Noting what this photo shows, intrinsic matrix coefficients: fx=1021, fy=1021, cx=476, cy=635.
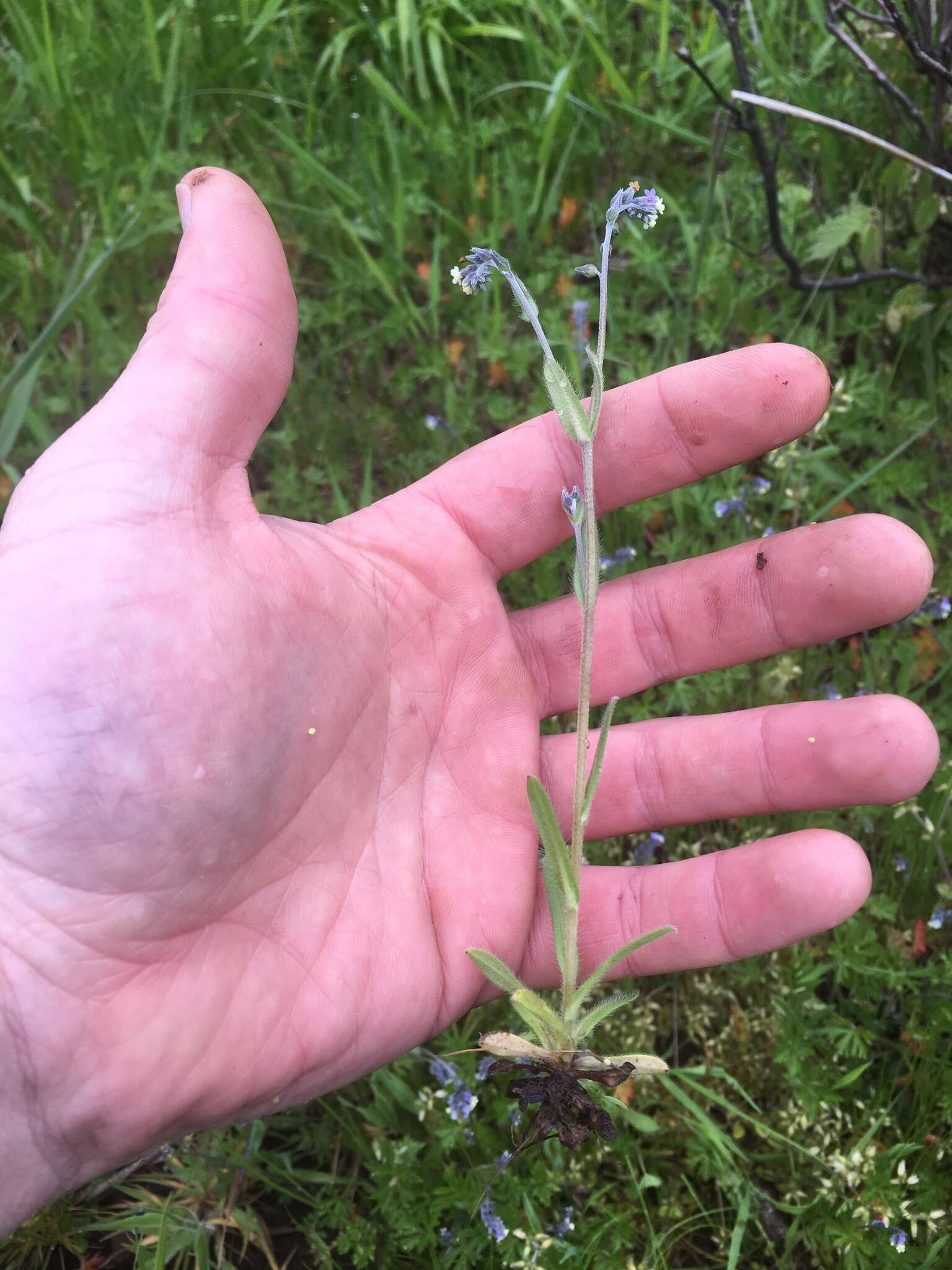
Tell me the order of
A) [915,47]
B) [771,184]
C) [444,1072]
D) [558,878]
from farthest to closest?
[771,184] < [915,47] < [444,1072] < [558,878]

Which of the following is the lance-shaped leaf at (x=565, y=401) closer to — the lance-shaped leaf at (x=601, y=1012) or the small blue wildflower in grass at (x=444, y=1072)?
the lance-shaped leaf at (x=601, y=1012)

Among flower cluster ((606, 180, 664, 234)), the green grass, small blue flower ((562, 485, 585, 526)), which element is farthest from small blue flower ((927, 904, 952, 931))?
flower cluster ((606, 180, 664, 234))

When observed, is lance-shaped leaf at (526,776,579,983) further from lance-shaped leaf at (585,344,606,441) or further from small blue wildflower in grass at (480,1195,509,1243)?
lance-shaped leaf at (585,344,606,441)

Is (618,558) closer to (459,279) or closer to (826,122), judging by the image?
(459,279)

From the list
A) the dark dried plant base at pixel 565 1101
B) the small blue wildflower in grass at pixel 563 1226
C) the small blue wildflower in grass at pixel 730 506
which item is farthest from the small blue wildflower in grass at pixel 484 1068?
the small blue wildflower in grass at pixel 730 506

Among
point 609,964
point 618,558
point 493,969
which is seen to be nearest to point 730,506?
point 618,558
